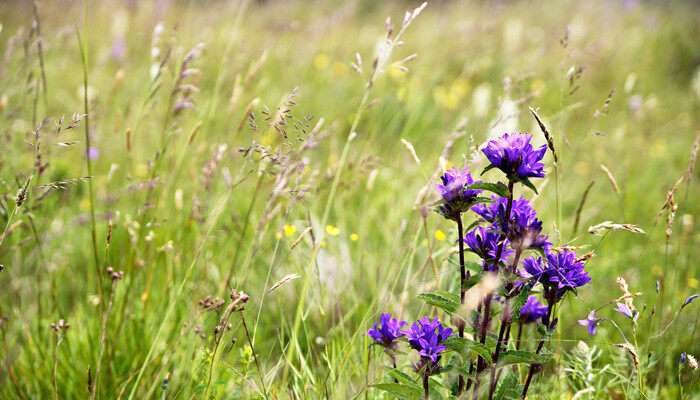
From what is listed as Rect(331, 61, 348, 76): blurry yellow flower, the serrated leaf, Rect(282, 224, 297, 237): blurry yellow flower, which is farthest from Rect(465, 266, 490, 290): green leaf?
Rect(331, 61, 348, 76): blurry yellow flower

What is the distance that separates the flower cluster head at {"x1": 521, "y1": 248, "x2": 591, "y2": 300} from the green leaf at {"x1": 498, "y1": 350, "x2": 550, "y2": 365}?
0.13 metres

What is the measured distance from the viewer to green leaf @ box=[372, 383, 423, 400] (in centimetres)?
86

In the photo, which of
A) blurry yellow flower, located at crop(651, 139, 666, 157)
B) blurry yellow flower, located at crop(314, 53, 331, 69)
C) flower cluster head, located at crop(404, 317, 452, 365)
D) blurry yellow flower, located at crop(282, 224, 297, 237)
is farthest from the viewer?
blurry yellow flower, located at crop(314, 53, 331, 69)

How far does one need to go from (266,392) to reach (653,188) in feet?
10.3

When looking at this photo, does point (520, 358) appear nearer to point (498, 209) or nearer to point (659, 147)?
point (498, 209)

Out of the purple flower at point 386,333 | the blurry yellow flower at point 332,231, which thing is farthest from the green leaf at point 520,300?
the blurry yellow flower at point 332,231

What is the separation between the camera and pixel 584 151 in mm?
3723

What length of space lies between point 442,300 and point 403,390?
0.60ft

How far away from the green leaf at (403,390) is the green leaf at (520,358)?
169 mm

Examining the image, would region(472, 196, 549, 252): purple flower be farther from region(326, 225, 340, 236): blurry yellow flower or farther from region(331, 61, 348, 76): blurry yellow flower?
region(331, 61, 348, 76): blurry yellow flower

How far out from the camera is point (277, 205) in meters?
1.40

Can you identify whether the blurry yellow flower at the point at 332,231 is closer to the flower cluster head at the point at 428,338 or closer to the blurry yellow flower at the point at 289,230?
the blurry yellow flower at the point at 289,230

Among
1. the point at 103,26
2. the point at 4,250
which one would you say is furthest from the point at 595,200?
the point at 103,26

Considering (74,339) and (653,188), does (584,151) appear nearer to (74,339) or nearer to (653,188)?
(653,188)
